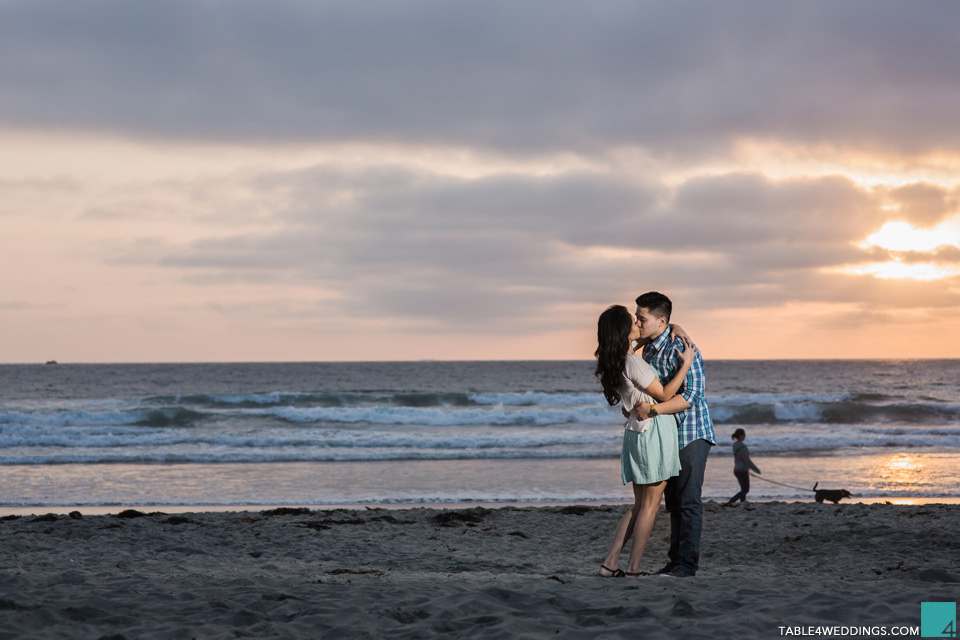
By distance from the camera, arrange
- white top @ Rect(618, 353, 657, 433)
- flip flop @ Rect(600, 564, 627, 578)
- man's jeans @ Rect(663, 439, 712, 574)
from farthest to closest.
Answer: flip flop @ Rect(600, 564, 627, 578) → man's jeans @ Rect(663, 439, 712, 574) → white top @ Rect(618, 353, 657, 433)

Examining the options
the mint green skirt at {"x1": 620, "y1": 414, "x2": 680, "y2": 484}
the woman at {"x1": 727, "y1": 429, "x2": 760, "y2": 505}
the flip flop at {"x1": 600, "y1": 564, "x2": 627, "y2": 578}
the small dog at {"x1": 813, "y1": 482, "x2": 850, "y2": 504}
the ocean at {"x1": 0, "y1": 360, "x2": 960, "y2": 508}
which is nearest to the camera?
the mint green skirt at {"x1": 620, "y1": 414, "x2": 680, "y2": 484}

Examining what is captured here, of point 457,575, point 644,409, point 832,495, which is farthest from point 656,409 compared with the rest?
point 832,495

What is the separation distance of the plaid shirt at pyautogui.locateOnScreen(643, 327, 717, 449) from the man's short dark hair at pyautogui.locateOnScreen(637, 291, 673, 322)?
Result: 143mm

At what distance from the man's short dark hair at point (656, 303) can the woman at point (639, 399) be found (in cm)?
17

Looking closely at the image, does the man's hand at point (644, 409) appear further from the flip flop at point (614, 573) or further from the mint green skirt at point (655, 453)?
the flip flop at point (614, 573)

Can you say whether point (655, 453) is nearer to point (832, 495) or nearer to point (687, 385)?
point (687, 385)

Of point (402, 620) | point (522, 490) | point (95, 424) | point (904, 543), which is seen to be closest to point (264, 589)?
point (402, 620)

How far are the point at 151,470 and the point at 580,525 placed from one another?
1108cm

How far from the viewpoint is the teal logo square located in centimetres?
380

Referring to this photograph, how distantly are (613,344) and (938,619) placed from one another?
2305 mm

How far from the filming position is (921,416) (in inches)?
1217

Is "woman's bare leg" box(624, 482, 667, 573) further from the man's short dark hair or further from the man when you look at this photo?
the man's short dark hair

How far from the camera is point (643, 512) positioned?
16.6ft

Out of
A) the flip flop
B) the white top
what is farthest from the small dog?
the white top
